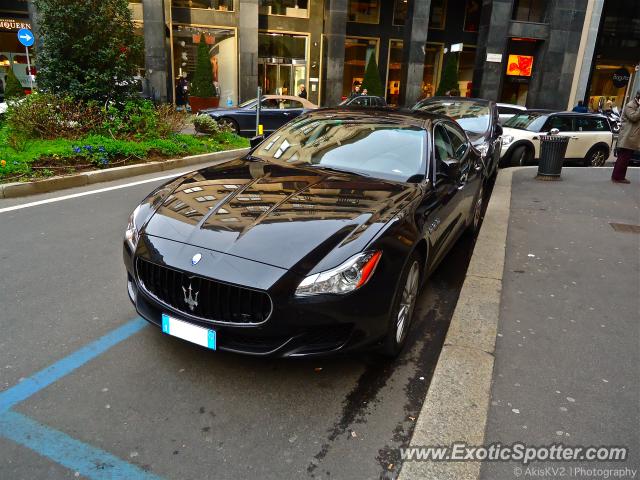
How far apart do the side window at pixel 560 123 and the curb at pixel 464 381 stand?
9115 mm

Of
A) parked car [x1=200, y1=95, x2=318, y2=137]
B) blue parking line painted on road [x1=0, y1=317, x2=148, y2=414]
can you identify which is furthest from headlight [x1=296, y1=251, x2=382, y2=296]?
parked car [x1=200, y1=95, x2=318, y2=137]

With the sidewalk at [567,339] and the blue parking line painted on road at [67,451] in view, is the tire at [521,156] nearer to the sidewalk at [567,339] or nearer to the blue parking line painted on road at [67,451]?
the sidewalk at [567,339]

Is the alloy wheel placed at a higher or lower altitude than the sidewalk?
higher

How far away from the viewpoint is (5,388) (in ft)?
9.96

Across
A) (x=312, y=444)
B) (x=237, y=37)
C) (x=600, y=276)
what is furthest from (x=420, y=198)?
(x=237, y=37)

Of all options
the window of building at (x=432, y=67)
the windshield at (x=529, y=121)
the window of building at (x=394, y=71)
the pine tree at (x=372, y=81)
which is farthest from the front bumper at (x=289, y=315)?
the window of building at (x=432, y=67)

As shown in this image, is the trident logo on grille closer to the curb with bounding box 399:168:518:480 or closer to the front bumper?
the front bumper

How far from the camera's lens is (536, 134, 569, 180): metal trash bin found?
401 inches

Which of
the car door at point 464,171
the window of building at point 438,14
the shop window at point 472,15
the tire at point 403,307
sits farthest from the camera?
the shop window at point 472,15

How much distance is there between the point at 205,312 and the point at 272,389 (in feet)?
2.13

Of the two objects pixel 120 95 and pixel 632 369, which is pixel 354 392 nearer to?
pixel 632 369

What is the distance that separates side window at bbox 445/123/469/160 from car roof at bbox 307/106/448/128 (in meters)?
0.21

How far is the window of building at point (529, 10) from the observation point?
29.3m

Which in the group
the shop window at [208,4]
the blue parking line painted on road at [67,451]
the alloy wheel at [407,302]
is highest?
the shop window at [208,4]
